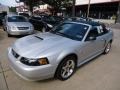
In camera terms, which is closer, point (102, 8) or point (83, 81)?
point (83, 81)

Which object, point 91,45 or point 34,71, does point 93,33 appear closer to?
point 91,45

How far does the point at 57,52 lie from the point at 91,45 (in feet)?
4.96

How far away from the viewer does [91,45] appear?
4.52 metres

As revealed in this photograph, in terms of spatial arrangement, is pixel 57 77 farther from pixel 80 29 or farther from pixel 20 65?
pixel 80 29

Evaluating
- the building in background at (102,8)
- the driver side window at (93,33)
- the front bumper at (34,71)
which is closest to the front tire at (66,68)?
the front bumper at (34,71)

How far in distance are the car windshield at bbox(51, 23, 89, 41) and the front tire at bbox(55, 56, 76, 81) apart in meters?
0.74

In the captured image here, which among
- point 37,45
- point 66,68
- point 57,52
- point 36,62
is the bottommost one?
point 66,68

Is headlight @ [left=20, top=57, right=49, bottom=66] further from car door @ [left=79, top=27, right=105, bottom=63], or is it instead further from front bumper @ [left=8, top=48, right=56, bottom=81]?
car door @ [left=79, top=27, right=105, bottom=63]

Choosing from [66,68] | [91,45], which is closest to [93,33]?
[91,45]

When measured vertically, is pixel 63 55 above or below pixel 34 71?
above

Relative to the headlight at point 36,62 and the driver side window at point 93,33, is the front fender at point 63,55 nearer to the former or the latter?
the headlight at point 36,62

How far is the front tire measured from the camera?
3598mm

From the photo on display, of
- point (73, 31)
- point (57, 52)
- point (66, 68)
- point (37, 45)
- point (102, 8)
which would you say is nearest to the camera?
point (57, 52)

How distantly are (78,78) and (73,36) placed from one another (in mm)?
1222
